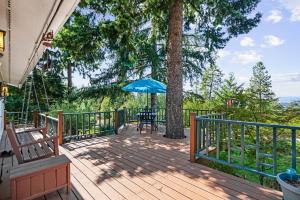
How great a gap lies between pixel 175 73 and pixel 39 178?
186 inches

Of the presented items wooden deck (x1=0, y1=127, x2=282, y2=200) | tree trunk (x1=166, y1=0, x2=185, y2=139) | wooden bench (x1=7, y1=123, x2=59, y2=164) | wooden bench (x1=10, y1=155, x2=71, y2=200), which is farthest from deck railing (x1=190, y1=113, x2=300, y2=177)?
wooden bench (x1=7, y1=123, x2=59, y2=164)

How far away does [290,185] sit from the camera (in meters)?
2.14

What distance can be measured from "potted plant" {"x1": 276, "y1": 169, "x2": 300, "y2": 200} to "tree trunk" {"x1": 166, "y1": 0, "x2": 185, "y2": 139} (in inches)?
161

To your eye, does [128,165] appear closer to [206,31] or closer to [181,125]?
[181,125]

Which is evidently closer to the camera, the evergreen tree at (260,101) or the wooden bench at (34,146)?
the wooden bench at (34,146)

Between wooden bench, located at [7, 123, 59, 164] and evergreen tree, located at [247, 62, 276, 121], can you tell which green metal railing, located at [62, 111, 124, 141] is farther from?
evergreen tree, located at [247, 62, 276, 121]

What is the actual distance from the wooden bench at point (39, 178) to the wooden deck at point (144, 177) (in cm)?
22

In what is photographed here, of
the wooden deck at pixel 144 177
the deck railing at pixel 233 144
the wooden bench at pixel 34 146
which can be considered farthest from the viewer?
the deck railing at pixel 233 144

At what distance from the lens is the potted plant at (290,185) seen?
2.06 m

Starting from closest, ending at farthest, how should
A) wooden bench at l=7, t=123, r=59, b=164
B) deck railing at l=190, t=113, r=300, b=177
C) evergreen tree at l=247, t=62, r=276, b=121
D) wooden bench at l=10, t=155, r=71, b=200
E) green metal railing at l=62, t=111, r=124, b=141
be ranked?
1. wooden bench at l=10, t=155, r=71, b=200
2. wooden bench at l=7, t=123, r=59, b=164
3. deck railing at l=190, t=113, r=300, b=177
4. evergreen tree at l=247, t=62, r=276, b=121
5. green metal railing at l=62, t=111, r=124, b=141

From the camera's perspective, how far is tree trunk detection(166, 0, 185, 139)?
20.7 feet

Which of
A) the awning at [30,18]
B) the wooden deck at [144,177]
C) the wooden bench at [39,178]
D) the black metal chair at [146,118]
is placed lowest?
the wooden deck at [144,177]

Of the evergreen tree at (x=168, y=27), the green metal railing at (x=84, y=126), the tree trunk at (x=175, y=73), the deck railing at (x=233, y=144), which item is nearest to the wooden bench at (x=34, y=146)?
the green metal railing at (x=84, y=126)

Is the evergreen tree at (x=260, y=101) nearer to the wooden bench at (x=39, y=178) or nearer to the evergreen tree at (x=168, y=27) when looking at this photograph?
the evergreen tree at (x=168, y=27)
